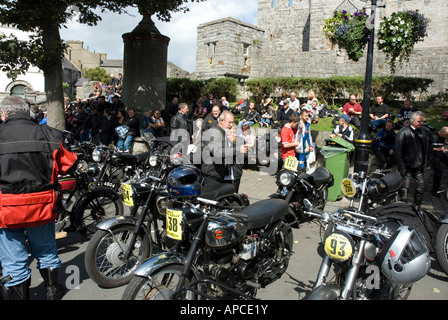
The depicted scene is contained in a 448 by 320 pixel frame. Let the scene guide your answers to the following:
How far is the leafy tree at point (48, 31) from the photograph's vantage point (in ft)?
30.3

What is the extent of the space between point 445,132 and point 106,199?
7.23 metres

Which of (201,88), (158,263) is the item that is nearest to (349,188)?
(158,263)

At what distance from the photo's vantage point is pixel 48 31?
9.79 metres

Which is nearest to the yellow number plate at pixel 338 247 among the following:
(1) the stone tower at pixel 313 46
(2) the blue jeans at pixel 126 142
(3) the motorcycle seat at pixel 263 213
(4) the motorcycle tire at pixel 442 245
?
(3) the motorcycle seat at pixel 263 213

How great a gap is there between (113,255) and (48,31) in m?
8.10

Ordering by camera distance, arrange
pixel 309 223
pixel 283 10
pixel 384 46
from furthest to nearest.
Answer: pixel 283 10
pixel 384 46
pixel 309 223

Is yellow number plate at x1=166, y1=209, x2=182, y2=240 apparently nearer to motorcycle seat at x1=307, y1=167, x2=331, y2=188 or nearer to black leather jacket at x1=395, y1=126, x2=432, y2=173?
motorcycle seat at x1=307, y1=167, x2=331, y2=188

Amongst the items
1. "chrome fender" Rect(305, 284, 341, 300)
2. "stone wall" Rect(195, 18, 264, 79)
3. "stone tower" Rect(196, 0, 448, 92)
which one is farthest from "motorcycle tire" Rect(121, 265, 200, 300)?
"stone wall" Rect(195, 18, 264, 79)

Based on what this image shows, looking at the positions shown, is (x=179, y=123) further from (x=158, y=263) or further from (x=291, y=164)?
(x=158, y=263)

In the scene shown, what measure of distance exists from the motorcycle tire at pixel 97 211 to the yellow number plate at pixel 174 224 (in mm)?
→ 2437

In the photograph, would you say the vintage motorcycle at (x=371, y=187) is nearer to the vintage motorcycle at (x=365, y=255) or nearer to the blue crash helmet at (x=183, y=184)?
the vintage motorcycle at (x=365, y=255)

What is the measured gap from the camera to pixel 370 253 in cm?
295
